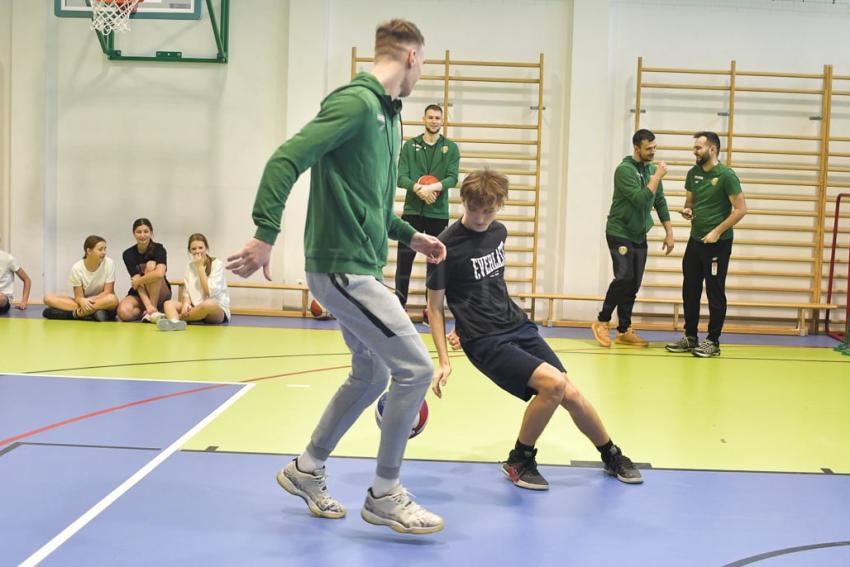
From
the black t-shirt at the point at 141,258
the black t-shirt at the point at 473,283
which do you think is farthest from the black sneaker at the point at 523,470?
the black t-shirt at the point at 141,258

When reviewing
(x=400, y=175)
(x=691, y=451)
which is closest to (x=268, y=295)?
(x=400, y=175)

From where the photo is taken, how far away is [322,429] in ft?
10.0

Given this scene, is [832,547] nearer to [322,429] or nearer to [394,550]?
[394,550]

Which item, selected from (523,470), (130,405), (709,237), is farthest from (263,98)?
(523,470)

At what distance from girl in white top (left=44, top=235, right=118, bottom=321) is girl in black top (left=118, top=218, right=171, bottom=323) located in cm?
17

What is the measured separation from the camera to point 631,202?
293 inches

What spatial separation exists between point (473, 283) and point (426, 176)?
4.09 m

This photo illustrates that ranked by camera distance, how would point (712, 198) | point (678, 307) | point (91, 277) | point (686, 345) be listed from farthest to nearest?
point (678, 307) → point (91, 277) → point (686, 345) → point (712, 198)

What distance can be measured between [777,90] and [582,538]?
7861mm

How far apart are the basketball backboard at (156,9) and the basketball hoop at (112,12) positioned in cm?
11

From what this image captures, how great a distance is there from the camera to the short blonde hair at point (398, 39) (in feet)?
9.02

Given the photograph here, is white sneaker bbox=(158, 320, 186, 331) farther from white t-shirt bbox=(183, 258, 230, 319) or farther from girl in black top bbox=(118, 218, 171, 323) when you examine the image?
girl in black top bbox=(118, 218, 171, 323)

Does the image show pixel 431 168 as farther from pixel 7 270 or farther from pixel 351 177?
pixel 351 177

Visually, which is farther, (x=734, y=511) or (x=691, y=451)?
(x=691, y=451)
